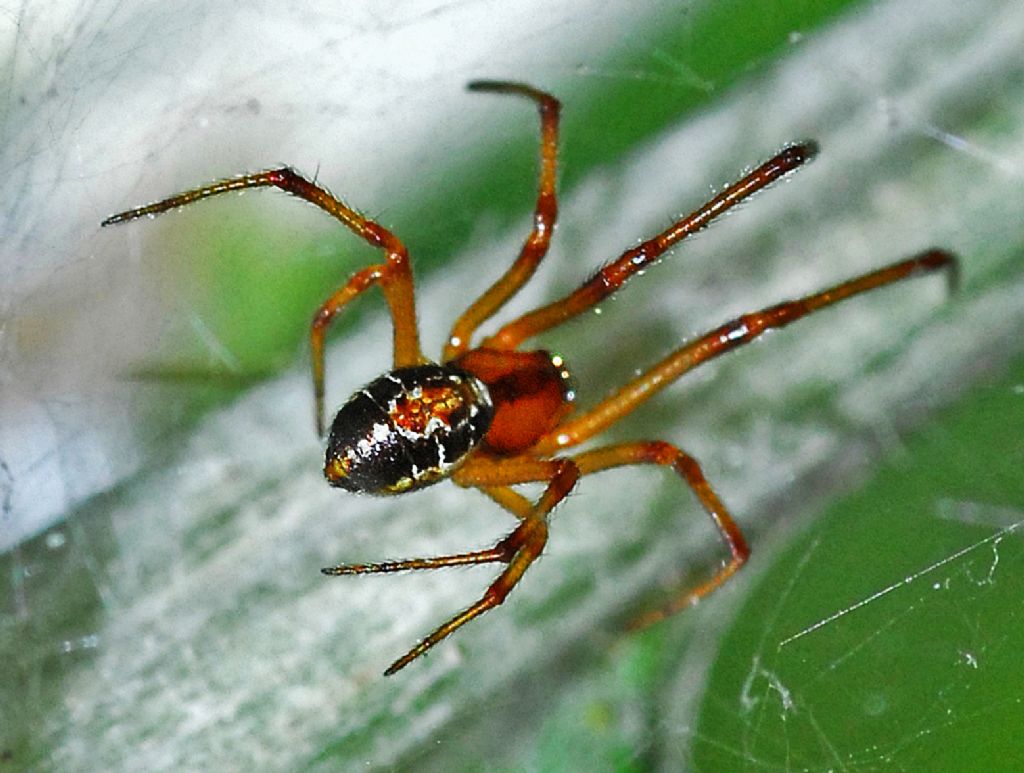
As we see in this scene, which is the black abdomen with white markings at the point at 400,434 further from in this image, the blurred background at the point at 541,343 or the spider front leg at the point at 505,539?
the blurred background at the point at 541,343

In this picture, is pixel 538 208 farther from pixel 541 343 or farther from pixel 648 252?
pixel 541 343

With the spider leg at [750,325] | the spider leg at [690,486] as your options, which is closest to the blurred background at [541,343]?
the spider leg at [690,486]

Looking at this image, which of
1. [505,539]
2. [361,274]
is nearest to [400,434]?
[505,539]

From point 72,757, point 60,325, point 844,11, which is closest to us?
point 72,757

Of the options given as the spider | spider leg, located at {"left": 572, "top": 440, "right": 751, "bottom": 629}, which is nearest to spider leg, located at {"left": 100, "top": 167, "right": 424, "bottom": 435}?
the spider

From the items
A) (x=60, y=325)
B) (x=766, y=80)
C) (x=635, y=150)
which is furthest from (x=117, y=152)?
(x=766, y=80)

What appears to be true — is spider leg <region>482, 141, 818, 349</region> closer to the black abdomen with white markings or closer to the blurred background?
the blurred background

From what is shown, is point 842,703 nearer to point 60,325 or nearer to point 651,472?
point 651,472
